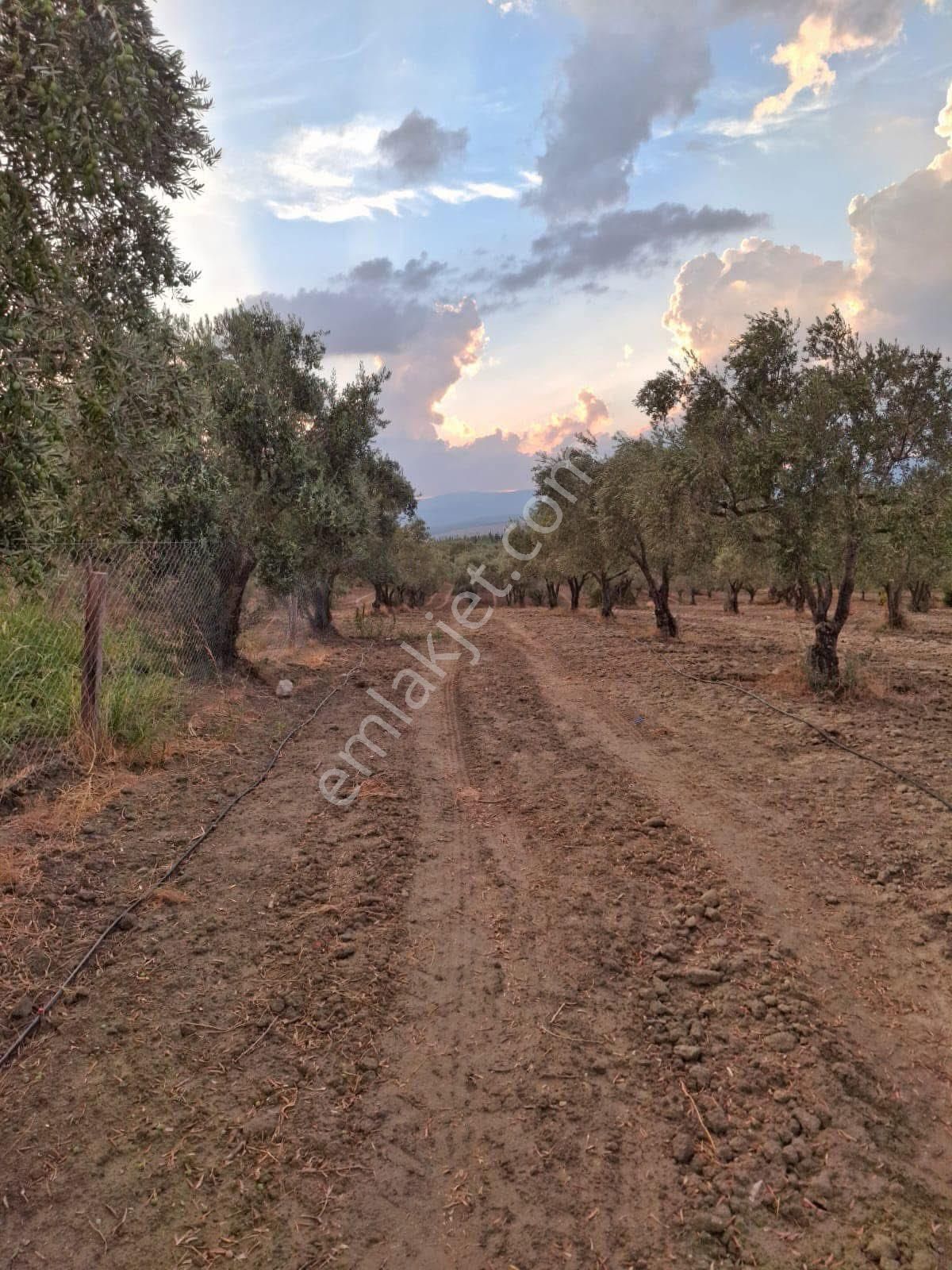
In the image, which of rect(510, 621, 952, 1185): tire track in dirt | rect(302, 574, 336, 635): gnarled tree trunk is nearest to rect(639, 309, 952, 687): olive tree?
rect(510, 621, 952, 1185): tire track in dirt

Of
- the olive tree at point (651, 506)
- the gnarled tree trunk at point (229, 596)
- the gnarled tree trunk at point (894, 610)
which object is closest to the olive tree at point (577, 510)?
the olive tree at point (651, 506)

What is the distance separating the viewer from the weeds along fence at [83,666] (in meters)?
6.36

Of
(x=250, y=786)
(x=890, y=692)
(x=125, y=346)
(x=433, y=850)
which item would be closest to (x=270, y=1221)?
(x=433, y=850)

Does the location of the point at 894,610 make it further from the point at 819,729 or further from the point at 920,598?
the point at 819,729

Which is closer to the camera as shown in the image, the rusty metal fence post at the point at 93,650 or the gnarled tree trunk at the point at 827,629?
the rusty metal fence post at the point at 93,650

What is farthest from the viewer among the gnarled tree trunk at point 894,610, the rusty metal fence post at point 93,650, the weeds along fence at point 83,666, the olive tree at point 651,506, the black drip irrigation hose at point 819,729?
the gnarled tree trunk at point 894,610

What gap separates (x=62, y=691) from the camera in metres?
6.88

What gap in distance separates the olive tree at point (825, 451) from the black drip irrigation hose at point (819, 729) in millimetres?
1342

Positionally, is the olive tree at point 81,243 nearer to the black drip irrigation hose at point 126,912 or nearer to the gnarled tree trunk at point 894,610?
the black drip irrigation hose at point 126,912

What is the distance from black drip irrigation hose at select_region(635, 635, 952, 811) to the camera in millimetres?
6531

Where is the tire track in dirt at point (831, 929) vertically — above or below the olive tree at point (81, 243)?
below

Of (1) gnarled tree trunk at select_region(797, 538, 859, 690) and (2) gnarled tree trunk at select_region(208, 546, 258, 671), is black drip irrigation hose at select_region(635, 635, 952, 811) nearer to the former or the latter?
(1) gnarled tree trunk at select_region(797, 538, 859, 690)

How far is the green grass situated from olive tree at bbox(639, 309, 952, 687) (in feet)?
30.0

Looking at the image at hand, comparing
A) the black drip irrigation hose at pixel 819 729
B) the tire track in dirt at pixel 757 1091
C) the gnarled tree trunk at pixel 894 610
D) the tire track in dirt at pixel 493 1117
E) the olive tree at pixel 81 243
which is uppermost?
the olive tree at pixel 81 243
